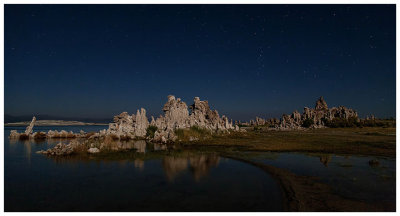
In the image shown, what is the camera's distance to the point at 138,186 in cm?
1638

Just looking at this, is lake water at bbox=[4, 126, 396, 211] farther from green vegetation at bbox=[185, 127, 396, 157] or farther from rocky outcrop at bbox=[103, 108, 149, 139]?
rocky outcrop at bbox=[103, 108, 149, 139]

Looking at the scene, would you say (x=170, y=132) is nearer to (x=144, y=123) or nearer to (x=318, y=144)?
(x=144, y=123)

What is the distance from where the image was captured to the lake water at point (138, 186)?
1287 cm

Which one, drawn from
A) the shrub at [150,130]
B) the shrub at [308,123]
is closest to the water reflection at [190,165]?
the shrub at [150,130]

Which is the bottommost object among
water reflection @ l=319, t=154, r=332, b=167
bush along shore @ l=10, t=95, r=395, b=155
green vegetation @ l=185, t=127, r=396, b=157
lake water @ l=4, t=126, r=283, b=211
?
lake water @ l=4, t=126, r=283, b=211

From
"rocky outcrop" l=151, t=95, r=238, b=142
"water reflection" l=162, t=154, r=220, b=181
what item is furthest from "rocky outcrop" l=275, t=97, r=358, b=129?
"water reflection" l=162, t=154, r=220, b=181

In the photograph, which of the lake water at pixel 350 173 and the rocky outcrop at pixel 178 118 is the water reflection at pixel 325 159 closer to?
the lake water at pixel 350 173

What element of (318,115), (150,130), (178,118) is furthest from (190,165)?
(318,115)

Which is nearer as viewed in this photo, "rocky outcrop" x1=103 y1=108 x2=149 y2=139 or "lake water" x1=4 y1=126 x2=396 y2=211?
"lake water" x1=4 y1=126 x2=396 y2=211

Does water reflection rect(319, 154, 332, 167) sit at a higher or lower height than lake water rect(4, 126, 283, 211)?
higher

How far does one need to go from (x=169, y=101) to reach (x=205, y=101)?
722 inches

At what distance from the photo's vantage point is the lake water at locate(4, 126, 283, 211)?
42.2ft

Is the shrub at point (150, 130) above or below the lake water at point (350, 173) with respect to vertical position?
above

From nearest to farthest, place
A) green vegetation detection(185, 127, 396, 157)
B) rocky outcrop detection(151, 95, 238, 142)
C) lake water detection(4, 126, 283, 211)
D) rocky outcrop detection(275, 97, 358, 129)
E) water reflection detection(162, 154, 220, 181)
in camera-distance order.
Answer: lake water detection(4, 126, 283, 211), water reflection detection(162, 154, 220, 181), green vegetation detection(185, 127, 396, 157), rocky outcrop detection(151, 95, 238, 142), rocky outcrop detection(275, 97, 358, 129)
